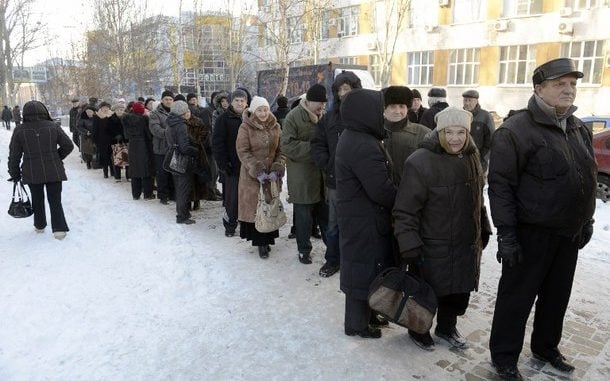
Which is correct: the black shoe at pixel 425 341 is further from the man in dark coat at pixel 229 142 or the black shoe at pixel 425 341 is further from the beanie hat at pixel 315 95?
the man in dark coat at pixel 229 142

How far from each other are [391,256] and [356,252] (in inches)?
11.0

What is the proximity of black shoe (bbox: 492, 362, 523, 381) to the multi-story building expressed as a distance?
72.4ft

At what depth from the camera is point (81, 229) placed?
6867 mm

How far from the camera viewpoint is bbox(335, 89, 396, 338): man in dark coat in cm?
328

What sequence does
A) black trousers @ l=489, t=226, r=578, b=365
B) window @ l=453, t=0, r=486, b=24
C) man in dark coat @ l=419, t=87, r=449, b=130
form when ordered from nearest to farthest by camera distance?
black trousers @ l=489, t=226, r=578, b=365 → man in dark coat @ l=419, t=87, r=449, b=130 → window @ l=453, t=0, r=486, b=24

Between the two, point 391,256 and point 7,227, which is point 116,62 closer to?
point 7,227

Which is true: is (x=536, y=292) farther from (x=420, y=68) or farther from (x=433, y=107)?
(x=420, y=68)

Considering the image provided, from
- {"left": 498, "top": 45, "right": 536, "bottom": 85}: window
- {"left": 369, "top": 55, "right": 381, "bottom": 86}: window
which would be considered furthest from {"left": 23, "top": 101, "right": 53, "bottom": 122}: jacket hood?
{"left": 369, "top": 55, "right": 381, "bottom": 86}: window

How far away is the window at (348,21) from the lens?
3369 centimetres

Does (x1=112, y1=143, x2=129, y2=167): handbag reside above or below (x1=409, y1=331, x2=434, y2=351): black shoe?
above

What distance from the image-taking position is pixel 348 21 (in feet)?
113

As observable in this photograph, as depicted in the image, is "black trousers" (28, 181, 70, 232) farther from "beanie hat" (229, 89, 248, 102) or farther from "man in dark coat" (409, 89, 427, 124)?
"man in dark coat" (409, 89, 427, 124)

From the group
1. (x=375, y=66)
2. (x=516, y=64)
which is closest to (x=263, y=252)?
(x=516, y=64)

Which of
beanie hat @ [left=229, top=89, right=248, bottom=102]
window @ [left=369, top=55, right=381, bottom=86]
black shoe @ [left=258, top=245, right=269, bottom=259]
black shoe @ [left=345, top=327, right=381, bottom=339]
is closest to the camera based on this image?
black shoe @ [left=345, top=327, right=381, bottom=339]
